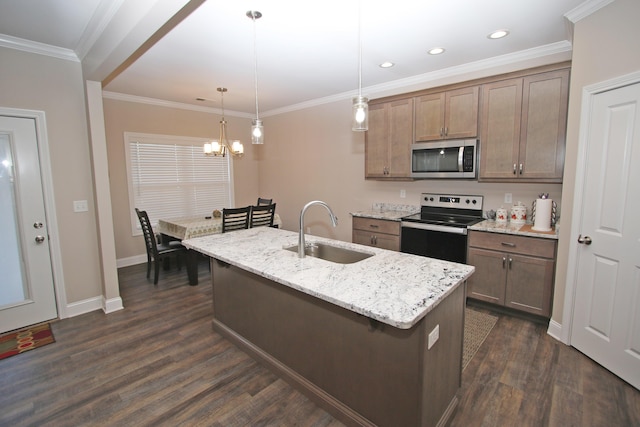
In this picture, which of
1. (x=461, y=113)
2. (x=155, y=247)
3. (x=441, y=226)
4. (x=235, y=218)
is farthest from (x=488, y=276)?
(x=155, y=247)

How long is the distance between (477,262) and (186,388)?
2.81 meters

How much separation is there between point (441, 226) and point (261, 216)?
7.81 feet

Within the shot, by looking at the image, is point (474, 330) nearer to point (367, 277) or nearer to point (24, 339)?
point (367, 277)

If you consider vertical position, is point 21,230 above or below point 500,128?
below

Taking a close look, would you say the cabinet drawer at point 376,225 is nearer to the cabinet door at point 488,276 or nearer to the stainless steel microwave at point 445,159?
the stainless steel microwave at point 445,159

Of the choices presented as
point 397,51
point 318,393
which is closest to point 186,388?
point 318,393

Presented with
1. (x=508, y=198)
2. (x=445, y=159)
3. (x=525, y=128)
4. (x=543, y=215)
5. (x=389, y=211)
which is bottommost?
(x=389, y=211)

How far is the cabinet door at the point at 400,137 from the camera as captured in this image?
12.4 ft

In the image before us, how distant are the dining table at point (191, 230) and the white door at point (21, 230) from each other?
4.51 ft

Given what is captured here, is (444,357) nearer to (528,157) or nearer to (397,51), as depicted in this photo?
(528,157)

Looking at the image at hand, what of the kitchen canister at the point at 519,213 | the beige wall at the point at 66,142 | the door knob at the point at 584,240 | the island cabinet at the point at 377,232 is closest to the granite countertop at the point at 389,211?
the island cabinet at the point at 377,232

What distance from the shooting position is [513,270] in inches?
116

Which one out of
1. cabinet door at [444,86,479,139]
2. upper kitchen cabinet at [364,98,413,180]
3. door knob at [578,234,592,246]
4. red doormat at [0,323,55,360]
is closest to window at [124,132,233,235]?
red doormat at [0,323,55,360]

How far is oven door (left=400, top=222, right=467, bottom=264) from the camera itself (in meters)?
3.24
